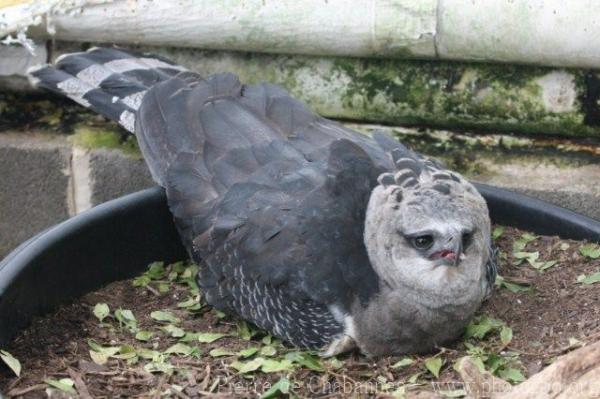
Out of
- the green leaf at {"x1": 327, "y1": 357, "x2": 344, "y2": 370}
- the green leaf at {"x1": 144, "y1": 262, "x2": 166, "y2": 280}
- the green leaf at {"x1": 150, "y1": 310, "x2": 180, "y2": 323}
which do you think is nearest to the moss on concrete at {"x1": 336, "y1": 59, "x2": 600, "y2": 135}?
the green leaf at {"x1": 144, "y1": 262, "x2": 166, "y2": 280}

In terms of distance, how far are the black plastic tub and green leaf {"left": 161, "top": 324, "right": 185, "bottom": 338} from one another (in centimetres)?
47

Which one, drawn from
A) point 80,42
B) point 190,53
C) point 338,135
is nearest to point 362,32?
point 338,135

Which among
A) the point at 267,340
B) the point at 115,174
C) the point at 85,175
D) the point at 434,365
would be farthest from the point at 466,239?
the point at 85,175

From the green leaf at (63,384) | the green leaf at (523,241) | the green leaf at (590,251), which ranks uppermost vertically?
the green leaf at (590,251)

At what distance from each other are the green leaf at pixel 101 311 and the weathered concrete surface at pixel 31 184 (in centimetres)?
123

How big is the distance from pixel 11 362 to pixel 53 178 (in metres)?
1.88

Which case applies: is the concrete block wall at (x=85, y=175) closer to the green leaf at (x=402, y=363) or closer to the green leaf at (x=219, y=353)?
the green leaf at (x=402, y=363)

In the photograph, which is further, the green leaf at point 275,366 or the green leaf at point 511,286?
the green leaf at point 511,286

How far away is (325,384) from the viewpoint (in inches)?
168

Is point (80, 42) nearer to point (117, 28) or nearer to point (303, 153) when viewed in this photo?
point (117, 28)

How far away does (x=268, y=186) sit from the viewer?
460 cm

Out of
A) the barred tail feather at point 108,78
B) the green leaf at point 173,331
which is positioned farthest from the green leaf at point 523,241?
the barred tail feather at point 108,78

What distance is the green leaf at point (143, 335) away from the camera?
184 inches

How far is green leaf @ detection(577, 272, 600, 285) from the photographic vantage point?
4.79 m
